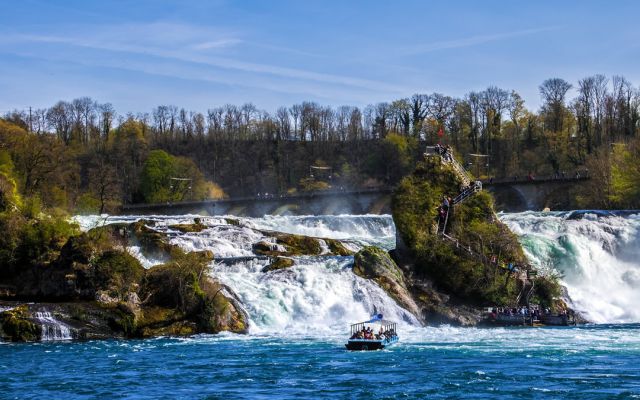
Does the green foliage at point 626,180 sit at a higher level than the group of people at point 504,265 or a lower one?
higher

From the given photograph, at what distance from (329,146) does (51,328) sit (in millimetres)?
96364

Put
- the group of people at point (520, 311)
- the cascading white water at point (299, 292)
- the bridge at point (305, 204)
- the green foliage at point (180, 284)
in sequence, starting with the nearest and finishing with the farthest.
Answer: the green foliage at point (180, 284)
the cascading white water at point (299, 292)
the group of people at point (520, 311)
the bridge at point (305, 204)

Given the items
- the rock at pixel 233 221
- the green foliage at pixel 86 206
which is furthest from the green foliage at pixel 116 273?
the green foliage at pixel 86 206

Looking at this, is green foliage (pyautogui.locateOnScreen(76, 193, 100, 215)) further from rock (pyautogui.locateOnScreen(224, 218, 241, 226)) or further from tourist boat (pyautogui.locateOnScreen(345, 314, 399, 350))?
tourist boat (pyautogui.locateOnScreen(345, 314, 399, 350))

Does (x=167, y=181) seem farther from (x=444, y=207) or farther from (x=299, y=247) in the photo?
(x=444, y=207)

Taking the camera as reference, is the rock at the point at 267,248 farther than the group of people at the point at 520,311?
Yes

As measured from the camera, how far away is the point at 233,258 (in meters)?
56.6

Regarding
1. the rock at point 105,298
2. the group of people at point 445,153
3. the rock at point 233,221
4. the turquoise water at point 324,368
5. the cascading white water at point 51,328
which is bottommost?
the turquoise water at point 324,368

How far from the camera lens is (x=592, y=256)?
2613 inches

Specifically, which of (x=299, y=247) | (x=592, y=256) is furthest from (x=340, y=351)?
(x=592, y=256)

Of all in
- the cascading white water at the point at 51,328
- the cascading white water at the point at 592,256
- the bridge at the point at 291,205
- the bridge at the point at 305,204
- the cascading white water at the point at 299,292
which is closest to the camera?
the cascading white water at the point at 51,328

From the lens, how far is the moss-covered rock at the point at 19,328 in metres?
45.5

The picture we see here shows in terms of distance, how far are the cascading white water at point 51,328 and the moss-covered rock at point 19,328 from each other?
267 millimetres

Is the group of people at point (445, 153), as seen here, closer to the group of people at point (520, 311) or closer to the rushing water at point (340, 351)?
the rushing water at point (340, 351)
